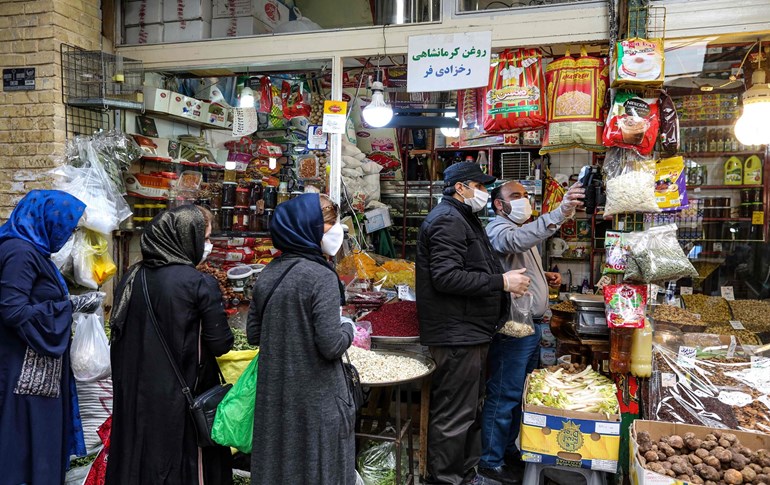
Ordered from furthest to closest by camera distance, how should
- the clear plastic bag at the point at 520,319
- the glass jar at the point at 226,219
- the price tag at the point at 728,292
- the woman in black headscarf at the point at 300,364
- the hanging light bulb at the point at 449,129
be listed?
the hanging light bulb at the point at 449,129 < the price tag at the point at 728,292 < the glass jar at the point at 226,219 < the clear plastic bag at the point at 520,319 < the woman in black headscarf at the point at 300,364

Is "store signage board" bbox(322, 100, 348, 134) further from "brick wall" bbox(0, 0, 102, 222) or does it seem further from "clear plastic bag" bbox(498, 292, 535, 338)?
"brick wall" bbox(0, 0, 102, 222)

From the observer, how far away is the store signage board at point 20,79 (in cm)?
421

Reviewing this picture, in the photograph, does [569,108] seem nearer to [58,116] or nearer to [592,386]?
[592,386]

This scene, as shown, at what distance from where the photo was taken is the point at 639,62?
10.1 ft

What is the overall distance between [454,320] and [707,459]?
1.38m

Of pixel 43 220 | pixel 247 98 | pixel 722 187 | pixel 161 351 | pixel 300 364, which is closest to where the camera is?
pixel 300 364

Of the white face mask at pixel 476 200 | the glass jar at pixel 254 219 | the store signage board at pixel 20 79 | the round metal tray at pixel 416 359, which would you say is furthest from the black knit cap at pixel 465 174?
the store signage board at pixel 20 79

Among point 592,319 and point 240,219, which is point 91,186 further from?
point 592,319

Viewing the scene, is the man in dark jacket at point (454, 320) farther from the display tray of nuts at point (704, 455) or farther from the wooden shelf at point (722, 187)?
the wooden shelf at point (722, 187)

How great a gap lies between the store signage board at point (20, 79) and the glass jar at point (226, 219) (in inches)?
75.7

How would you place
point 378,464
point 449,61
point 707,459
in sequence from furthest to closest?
point 449,61 < point 378,464 < point 707,459

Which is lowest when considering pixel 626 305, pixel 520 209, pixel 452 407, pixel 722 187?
pixel 452 407

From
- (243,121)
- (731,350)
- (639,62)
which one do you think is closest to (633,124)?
(639,62)

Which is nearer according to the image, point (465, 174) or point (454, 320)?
point (454, 320)
